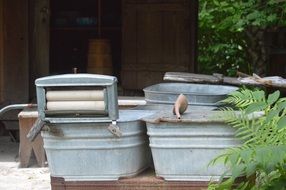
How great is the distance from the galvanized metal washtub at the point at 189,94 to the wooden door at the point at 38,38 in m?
4.13

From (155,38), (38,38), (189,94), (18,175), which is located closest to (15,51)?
(38,38)

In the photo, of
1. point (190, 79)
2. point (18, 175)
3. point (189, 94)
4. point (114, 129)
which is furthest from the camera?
point (18, 175)

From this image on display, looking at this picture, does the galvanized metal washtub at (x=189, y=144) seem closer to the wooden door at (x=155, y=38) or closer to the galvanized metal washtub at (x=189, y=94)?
the galvanized metal washtub at (x=189, y=94)

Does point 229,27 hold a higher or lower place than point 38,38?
higher

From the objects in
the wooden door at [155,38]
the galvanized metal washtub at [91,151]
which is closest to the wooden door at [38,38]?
the wooden door at [155,38]

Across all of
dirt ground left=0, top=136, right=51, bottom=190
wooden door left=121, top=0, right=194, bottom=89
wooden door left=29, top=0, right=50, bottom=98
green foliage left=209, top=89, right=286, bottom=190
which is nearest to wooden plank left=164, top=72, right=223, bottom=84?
dirt ground left=0, top=136, right=51, bottom=190

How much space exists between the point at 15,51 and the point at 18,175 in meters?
2.31

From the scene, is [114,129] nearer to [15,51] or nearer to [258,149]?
[258,149]

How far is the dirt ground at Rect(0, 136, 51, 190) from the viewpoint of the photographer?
219 inches

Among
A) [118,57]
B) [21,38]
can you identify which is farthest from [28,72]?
[118,57]

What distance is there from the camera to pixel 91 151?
129 inches

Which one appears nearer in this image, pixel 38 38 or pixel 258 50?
pixel 38 38

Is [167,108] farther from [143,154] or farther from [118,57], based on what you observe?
[118,57]

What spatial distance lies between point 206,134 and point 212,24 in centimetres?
702
